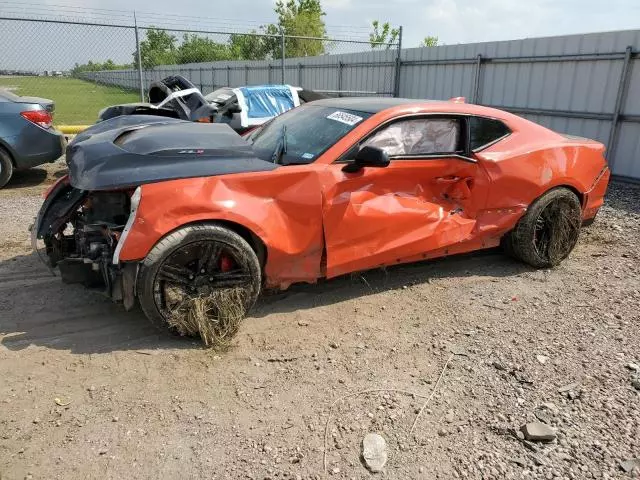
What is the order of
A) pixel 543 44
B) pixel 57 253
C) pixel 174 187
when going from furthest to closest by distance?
pixel 543 44
pixel 57 253
pixel 174 187

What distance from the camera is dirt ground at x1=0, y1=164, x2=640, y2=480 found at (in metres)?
2.45

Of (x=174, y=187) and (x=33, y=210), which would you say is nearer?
(x=174, y=187)

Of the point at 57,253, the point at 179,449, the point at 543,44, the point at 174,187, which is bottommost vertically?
the point at 179,449

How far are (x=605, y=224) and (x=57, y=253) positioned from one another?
5.87 metres

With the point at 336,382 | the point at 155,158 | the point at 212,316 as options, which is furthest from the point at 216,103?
the point at 336,382

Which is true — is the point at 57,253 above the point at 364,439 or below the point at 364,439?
above

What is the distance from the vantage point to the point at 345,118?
4.04m

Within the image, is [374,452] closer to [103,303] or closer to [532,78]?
[103,303]

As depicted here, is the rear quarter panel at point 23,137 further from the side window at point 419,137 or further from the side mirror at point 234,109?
the side window at point 419,137

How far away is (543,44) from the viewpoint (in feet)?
30.9

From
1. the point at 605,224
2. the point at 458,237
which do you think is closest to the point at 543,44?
the point at 605,224

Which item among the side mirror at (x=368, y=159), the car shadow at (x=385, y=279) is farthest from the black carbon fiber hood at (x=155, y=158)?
the car shadow at (x=385, y=279)

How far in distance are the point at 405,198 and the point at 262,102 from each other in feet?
15.7

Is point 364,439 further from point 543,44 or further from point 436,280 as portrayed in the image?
point 543,44
